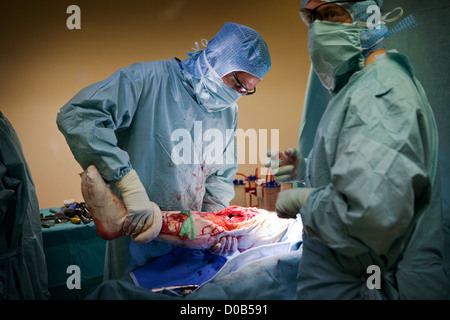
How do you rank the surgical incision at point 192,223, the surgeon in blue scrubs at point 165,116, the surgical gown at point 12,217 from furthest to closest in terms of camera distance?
the surgical gown at point 12,217, the surgeon in blue scrubs at point 165,116, the surgical incision at point 192,223

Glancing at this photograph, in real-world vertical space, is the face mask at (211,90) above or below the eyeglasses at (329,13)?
below

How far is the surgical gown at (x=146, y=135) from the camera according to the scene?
5.45 ft

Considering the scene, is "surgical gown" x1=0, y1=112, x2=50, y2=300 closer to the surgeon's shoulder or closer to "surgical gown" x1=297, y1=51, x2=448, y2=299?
the surgeon's shoulder

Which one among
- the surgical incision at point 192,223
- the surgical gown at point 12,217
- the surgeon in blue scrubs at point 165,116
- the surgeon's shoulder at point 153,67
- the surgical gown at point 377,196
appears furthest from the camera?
the surgeon's shoulder at point 153,67

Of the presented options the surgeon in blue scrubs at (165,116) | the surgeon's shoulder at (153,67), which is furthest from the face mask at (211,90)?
the surgeon's shoulder at (153,67)

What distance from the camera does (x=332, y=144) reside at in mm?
1217

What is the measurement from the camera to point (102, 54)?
4.16 metres

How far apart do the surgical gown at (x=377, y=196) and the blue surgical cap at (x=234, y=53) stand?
0.97 metres

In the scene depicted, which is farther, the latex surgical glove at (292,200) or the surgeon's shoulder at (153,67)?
the surgeon's shoulder at (153,67)

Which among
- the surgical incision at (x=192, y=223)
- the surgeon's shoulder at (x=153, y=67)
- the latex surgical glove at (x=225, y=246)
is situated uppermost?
the surgeon's shoulder at (x=153, y=67)

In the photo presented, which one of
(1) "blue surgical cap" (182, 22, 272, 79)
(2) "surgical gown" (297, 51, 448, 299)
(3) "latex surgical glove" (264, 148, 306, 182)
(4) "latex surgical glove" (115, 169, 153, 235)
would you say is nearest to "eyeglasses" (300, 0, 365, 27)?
(2) "surgical gown" (297, 51, 448, 299)

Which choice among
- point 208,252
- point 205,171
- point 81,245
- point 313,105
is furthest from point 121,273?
point 313,105

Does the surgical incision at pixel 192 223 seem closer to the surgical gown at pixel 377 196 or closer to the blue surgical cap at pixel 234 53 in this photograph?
the surgical gown at pixel 377 196

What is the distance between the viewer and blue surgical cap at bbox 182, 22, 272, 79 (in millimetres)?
2113
